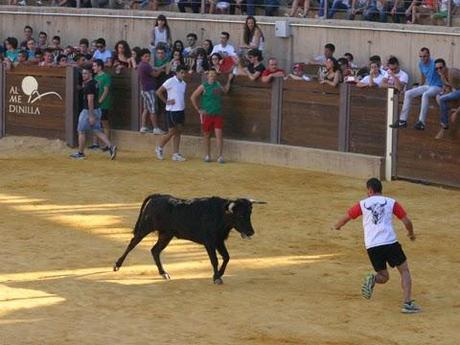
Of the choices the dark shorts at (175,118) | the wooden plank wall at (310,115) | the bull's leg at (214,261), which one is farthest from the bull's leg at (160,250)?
the dark shorts at (175,118)

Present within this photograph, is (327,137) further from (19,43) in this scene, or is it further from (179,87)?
(19,43)

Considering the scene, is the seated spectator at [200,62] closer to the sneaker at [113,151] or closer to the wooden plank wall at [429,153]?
the sneaker at [113,151]

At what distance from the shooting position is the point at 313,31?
2216 centimetres

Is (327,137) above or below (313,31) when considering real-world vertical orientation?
below

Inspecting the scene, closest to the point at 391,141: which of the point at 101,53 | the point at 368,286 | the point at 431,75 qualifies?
the point at 431,75

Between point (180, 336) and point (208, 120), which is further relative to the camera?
point (208, 120)

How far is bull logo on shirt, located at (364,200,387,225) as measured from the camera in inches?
437

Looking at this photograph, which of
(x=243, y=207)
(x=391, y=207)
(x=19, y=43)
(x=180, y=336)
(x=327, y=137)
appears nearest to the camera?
(x=180, y=336)

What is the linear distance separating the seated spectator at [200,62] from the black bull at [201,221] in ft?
30.6

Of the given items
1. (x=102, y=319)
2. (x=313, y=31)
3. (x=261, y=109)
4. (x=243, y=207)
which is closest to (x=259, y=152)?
(x=261, y=109)

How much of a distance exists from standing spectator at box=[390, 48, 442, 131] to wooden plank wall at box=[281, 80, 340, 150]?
146cm

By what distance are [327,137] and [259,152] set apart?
1.25 meters

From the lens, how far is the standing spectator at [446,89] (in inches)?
699

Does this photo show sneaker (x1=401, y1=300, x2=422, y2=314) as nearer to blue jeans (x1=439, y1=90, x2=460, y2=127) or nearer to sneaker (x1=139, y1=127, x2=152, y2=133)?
blue jeans (x1=439, y1=90, x2=460, y2=127)
